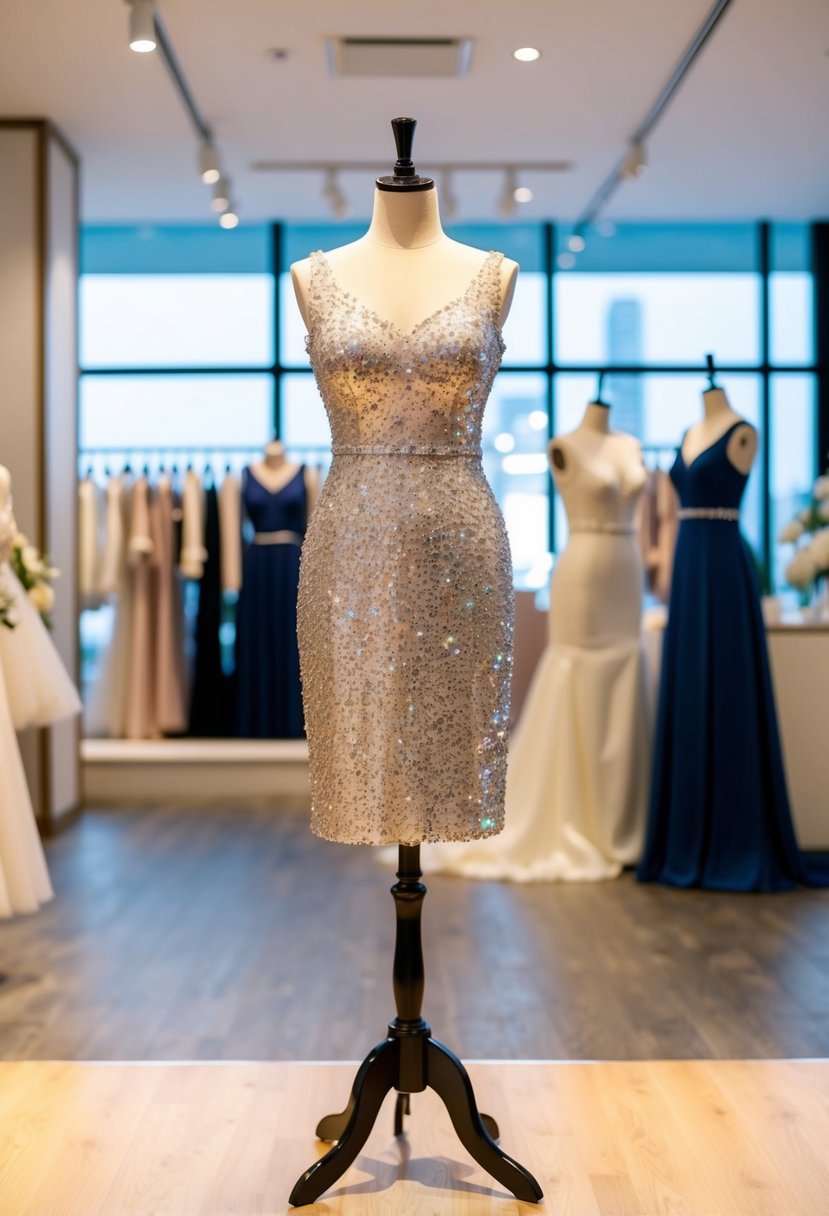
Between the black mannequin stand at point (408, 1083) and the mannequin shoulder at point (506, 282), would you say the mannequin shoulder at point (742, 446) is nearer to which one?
the mannequin shoulder at point (506, 282)

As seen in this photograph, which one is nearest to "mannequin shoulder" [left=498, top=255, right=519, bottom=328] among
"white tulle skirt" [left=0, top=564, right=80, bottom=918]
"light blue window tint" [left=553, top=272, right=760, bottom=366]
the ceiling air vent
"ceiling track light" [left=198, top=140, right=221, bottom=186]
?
"white tulle skirt" [left=0, top=564, right=80, bottom=918]

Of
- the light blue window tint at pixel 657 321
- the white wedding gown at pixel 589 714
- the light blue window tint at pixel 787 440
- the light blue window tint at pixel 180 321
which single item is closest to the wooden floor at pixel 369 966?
the white wedding gown at pixel 589 714

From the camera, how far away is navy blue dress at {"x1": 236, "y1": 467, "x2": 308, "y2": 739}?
7.77 meters

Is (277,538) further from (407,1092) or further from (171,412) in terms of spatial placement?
(407,1092)

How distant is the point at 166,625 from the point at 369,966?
4.29 meters

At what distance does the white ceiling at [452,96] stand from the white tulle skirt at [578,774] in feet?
7.55

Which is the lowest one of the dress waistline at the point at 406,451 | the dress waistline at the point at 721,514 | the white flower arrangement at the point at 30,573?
the white flower arrangement at the point at 30,573

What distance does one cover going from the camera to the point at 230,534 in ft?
25.8

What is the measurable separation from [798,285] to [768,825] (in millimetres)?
4646

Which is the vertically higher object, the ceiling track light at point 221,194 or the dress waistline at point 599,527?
the ceiling track light at point 221,194

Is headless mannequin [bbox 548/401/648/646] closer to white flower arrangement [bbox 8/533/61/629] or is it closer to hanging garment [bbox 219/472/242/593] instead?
white flower arrangement [bbox 8/533/61/629]

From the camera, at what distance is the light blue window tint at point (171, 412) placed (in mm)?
8547

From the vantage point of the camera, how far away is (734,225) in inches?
337

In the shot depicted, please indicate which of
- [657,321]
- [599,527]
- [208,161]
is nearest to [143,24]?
[208,161]
